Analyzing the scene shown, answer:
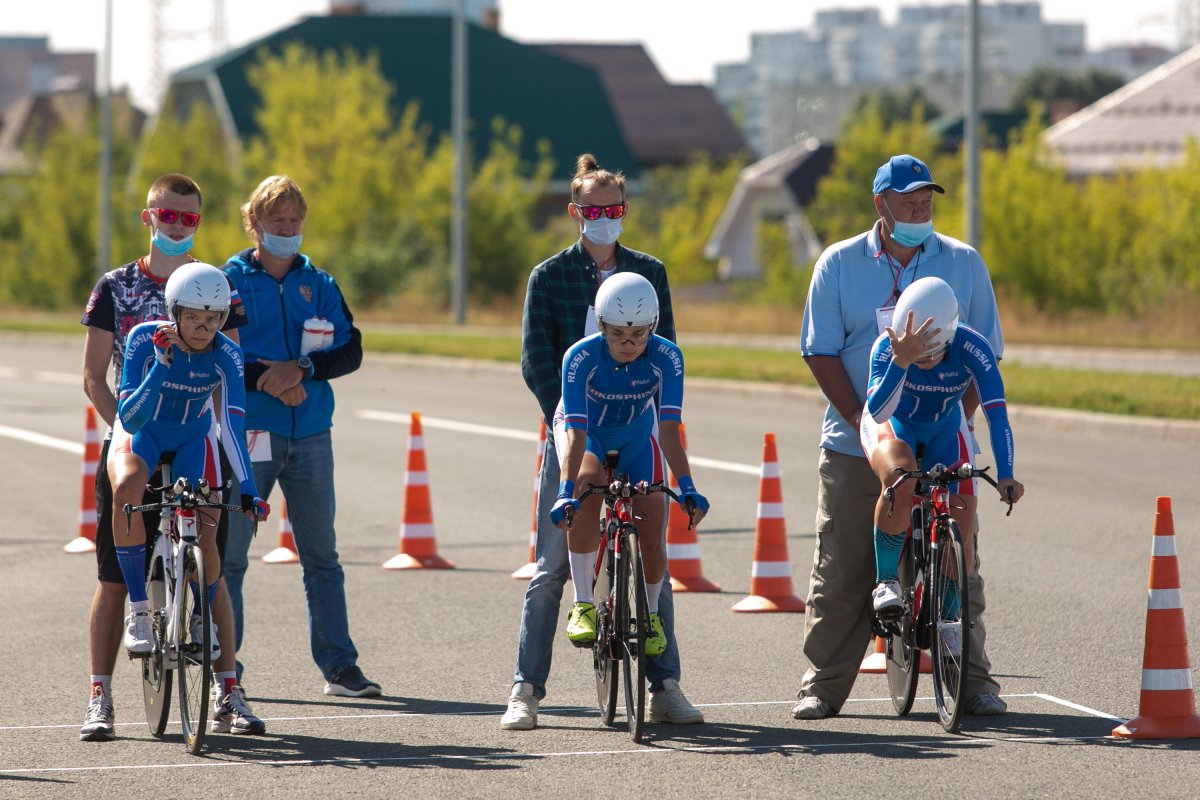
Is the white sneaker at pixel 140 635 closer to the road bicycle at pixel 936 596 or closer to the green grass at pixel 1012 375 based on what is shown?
the road bicycle at pixel 936 596

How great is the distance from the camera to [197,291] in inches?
267

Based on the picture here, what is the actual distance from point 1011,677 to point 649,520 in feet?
6.91

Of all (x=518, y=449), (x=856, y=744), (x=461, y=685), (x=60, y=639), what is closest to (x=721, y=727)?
(x=856, y=744)

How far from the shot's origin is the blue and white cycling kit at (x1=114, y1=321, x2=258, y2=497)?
6.85 meters

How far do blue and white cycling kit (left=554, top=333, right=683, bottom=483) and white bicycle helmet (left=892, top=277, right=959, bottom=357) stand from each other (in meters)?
0.80

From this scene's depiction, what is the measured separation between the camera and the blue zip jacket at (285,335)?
7953 mm

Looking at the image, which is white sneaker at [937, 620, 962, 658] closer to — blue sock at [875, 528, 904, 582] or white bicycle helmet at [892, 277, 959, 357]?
blue sock at [875, 528, 904, 582]

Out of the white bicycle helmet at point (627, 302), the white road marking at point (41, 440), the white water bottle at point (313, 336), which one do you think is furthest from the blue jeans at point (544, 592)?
the white road marking at point (41, 440)

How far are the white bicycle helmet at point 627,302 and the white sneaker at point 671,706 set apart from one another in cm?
138

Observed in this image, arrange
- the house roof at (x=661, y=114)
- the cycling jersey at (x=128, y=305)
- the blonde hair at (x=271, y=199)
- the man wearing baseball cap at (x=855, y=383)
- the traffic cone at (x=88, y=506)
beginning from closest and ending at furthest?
the man wearing baseball cap at (x=855, y=383) < the cycling jersey at (x=128, y=305) < the blonde hair at (x=271, y=199) < the traffic cone at (x=88, y=506) < the house roof at (x=661, y=114)

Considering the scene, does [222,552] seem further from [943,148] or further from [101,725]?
[943,148]

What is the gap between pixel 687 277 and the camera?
59.6m

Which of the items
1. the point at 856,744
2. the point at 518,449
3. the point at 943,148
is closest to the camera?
the point at 856,744

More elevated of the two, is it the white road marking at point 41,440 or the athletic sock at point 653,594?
→ the athletic sock at point 653,594
